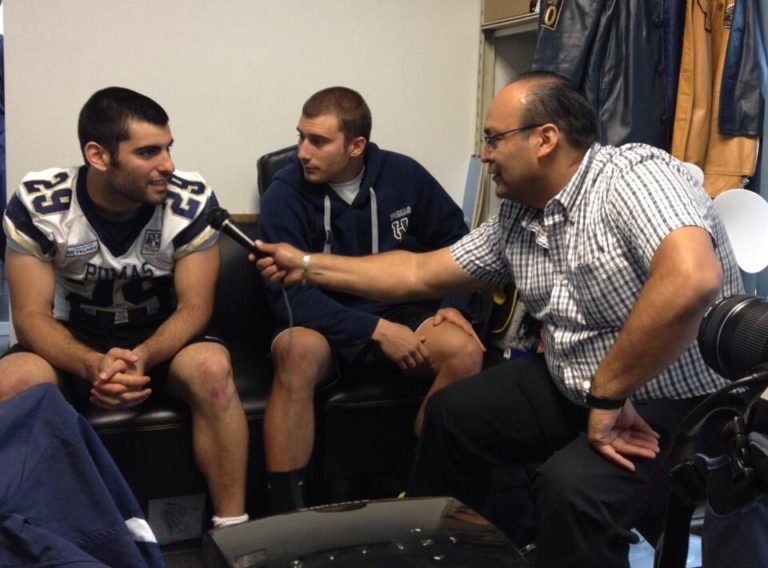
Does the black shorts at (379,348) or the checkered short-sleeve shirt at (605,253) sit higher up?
the checkered short-sleeve shirt at (605,253)

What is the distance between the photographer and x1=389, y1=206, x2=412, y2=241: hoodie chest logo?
2.46 m

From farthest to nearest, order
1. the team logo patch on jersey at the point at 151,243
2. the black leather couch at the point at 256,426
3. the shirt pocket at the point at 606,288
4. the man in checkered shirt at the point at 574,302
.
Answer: the team logo patch on jersey at the point at 151,243 → the black leather couch at the point at 256,426 → the shirt pocket at the point at 606,288 → the man in checkered shirt at the point at 574,302

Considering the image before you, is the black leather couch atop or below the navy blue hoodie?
below

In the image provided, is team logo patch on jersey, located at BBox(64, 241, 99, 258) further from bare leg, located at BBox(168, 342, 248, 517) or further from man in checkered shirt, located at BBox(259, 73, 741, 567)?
man in checkered shirt, located at BBox(259, 73, 741, 567)

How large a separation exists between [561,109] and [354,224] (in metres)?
0.85

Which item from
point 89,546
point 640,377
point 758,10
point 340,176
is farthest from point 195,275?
point 758,10

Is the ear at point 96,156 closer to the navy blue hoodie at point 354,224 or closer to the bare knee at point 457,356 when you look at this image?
the navy blue hoodie at point 354,224

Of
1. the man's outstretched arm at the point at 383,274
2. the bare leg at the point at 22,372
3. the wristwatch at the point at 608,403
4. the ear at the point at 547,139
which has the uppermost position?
the ear at the point at 547,139

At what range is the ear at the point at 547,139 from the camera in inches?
66.2

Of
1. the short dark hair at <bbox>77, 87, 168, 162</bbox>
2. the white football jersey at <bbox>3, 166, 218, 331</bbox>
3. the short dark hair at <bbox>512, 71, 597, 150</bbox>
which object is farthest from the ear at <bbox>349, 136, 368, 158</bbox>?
the short dark hair at <bbox>512, 71, 597, 150</bbox>

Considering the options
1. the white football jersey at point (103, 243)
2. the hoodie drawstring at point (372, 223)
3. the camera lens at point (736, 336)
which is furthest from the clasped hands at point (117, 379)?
the camera lens at point (736, 336)

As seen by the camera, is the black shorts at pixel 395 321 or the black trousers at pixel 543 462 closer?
the black trousers at pixel 543 462

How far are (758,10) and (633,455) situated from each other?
1.67 m

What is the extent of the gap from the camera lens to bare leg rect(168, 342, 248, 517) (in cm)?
116
